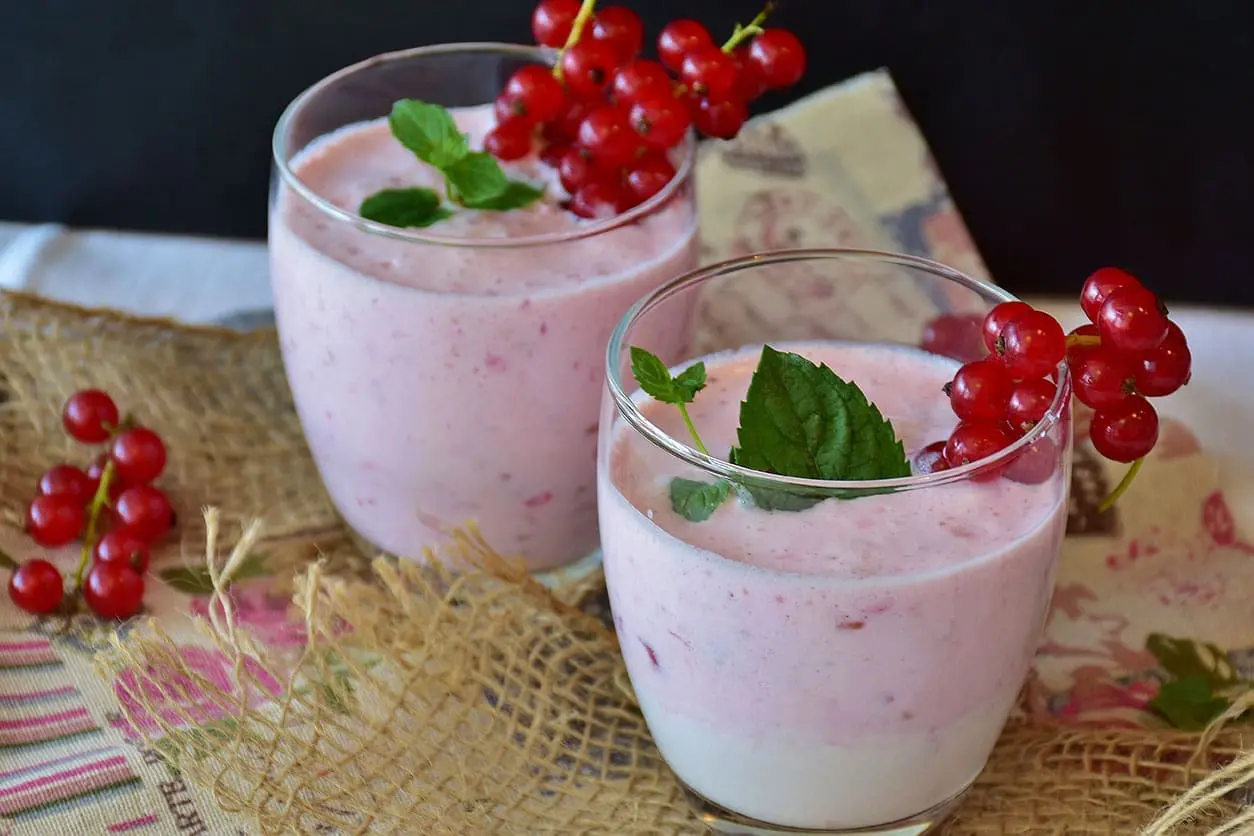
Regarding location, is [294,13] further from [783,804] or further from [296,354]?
[783,804]

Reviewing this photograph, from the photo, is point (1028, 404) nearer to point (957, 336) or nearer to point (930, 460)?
point (930, 460)

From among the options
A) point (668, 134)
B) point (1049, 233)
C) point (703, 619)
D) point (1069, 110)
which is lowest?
point (1049, 233)

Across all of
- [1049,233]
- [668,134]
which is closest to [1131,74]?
[1049,233]

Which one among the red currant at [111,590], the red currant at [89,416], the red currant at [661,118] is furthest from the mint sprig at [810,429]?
the red currant at [89,416]

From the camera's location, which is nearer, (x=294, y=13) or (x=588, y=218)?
(x=588, y=218)

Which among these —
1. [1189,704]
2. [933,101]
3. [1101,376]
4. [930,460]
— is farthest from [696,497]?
[933,101]

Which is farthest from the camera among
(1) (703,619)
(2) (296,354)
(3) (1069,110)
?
(3) (1069,110)
